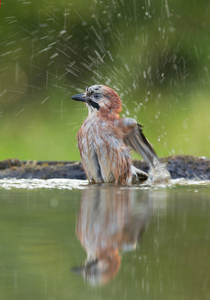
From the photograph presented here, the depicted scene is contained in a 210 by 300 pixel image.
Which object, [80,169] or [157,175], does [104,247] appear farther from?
[80,169]

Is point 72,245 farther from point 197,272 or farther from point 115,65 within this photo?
point 115,65

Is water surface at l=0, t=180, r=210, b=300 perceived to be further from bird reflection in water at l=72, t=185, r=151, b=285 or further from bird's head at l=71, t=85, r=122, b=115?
→ bird's head at l=71, t=85, r=122, b=115

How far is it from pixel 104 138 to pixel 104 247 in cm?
226

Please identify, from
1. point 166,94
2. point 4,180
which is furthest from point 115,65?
point 4,180

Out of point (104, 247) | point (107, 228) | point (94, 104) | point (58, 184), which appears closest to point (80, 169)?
point (58, 184)

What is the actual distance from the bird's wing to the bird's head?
22 centimetres

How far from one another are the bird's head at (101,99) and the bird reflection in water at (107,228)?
24.6 inches

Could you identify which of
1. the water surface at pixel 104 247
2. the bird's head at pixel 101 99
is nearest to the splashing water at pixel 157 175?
the bird's head at pixel 101 99

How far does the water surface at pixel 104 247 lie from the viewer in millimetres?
1527

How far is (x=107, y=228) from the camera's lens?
8.02 ft

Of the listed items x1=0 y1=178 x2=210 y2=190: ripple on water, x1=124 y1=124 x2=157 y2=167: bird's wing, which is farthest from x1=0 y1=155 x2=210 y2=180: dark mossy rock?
x1=124 y1=124 x2=157 y2=167: bird's wing

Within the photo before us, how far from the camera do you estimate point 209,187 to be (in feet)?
15.0

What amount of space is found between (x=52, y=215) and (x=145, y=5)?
4.91 metres

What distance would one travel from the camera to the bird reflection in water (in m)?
1.73
